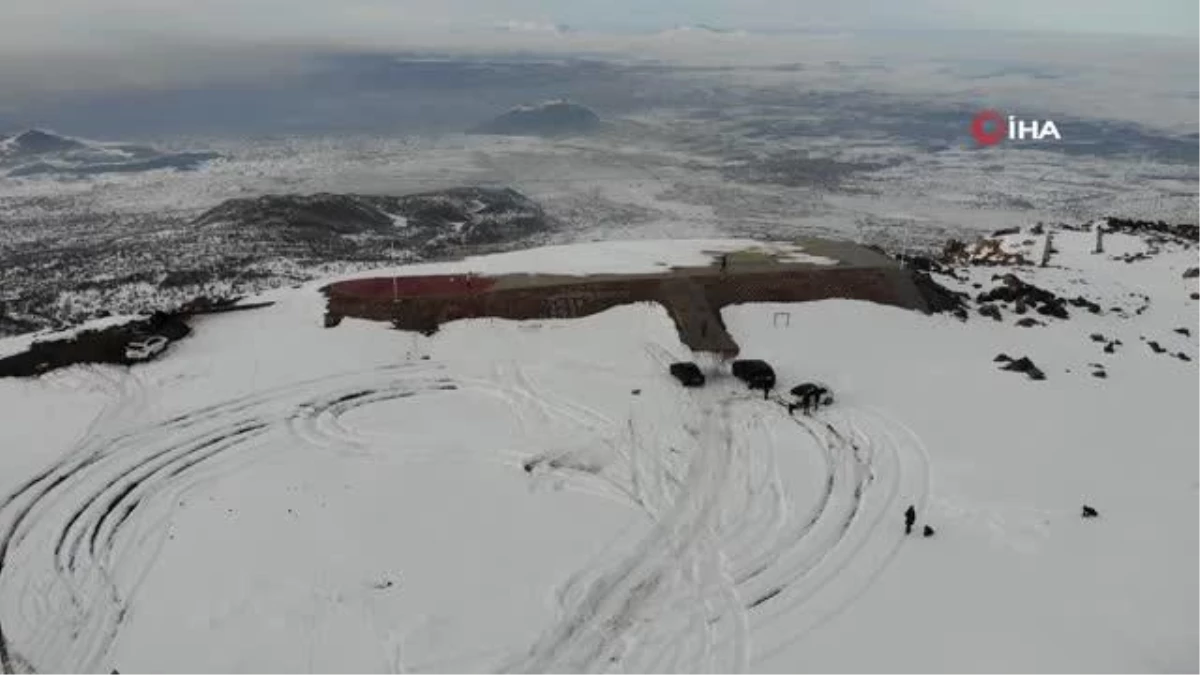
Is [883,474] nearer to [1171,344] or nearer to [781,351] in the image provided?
[781,351]

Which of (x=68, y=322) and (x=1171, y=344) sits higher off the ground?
(x=1171, y=344)

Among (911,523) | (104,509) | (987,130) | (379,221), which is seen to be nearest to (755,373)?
(911,523)

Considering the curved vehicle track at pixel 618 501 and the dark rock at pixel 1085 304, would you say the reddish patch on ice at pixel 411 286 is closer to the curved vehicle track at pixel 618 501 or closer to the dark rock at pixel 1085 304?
the curved vehicle track at pixel 618 501

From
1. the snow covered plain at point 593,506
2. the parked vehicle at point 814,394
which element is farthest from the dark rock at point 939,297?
the parked vehicle at point 814,394

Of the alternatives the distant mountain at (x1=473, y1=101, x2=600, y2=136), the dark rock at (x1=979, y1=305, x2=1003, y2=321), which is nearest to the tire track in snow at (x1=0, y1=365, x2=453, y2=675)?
the dark rock at (x1=979, y1=305, x2=1003, y2=321)

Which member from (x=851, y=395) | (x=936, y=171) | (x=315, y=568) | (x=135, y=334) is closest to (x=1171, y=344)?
(x=851, y=395)

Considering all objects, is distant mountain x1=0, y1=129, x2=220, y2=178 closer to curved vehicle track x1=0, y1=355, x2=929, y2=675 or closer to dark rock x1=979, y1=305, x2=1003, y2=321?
curved vehicle track x1=0, y1=355, x2=929, y2=675

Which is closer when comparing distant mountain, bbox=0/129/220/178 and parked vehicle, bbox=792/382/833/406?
parked vehicle, bbox=792/382/833/406
